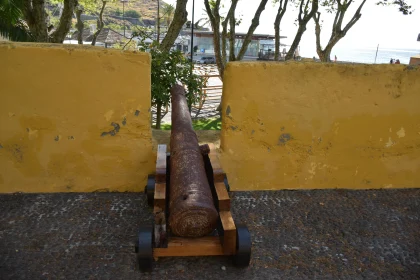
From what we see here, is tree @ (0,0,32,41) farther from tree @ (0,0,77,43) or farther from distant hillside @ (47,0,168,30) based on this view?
distant hillside @ (47,0,168,30)

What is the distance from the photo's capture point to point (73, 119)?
435cm

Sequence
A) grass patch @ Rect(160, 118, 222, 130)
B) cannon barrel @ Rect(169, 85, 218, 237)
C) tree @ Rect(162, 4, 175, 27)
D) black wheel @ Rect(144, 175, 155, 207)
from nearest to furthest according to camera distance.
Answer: cannon barrel @ Rect(169, 85, 218, 237) → black wheel @ Rect(144, 175, 155, 207) → grass patch @ Rect(160, 118, 222, 130) → tree @ Rect(162, 4, 175, 27)

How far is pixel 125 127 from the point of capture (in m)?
4.44

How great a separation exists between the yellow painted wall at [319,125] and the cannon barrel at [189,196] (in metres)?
1.15

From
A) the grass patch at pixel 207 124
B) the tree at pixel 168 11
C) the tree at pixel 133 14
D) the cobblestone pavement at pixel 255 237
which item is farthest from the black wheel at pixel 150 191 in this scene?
the tree at pixel 133 14

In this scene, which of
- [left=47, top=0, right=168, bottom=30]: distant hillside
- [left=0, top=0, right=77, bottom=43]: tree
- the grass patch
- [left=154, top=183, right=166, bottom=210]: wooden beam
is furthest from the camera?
[left=47, top=0, right=168, bottom=30]: distant hillside

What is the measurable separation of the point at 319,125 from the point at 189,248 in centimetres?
246

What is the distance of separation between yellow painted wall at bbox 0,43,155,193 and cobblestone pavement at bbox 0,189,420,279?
237mm

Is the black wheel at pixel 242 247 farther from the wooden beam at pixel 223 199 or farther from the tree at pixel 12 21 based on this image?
the tree at pixel 12 21

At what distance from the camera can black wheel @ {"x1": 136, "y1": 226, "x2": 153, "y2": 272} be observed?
10.1 ft

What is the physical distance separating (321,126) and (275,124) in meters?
0.60

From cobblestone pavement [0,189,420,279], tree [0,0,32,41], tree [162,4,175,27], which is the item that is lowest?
cobblestone pavement [0,189,420,279]

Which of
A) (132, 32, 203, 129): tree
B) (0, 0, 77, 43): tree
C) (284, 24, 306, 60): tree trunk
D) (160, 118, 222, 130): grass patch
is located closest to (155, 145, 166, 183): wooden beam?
(132, 32, 203, 129): tree

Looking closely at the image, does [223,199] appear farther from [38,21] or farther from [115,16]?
[115,16]
